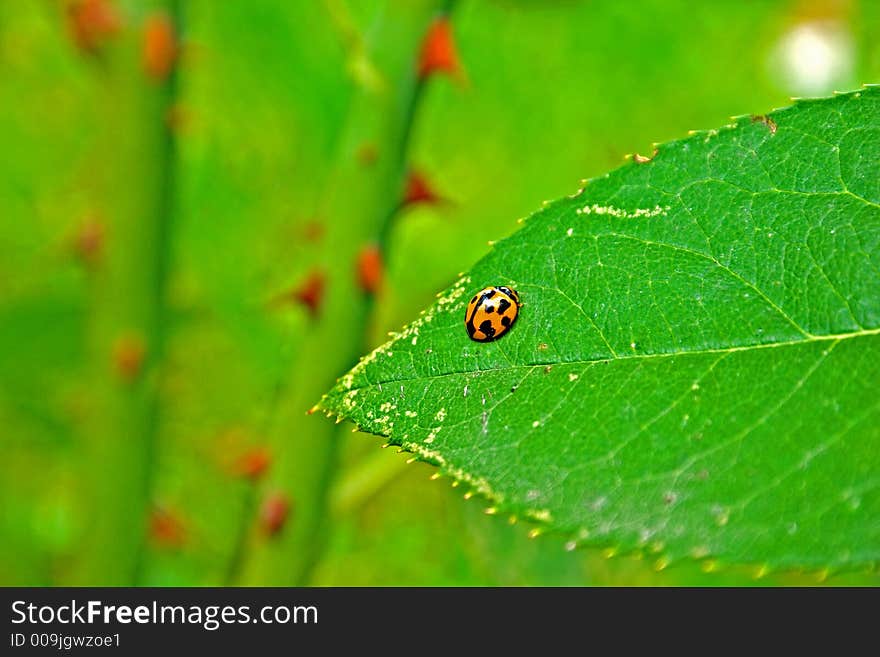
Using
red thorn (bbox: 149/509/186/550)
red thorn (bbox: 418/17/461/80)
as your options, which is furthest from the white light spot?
red thorn (bbox: 149/509/186/550)

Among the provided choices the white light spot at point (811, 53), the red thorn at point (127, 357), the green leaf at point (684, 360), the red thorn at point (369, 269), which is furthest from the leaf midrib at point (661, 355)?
the white light spot at point (811, 53)

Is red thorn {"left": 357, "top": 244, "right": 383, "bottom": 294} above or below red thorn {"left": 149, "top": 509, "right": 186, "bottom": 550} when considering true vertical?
above

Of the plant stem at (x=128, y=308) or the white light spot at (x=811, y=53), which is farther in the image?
the white light spot at (x=811, y=53)

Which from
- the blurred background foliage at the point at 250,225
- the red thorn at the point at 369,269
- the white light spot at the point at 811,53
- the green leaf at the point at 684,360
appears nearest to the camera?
the green leaf at the point at 684,360

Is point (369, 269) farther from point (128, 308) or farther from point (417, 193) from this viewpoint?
point (128, 308)

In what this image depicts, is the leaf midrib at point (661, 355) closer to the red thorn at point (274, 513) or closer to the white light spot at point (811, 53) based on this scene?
the red thorn at point (274, 513)

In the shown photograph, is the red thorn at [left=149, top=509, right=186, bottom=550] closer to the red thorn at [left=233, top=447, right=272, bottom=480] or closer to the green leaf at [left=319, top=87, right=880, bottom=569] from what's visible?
the red thorn at [left=233, top=447, right=272, bottom=480]

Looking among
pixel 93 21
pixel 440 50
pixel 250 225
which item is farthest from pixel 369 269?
pixel 250 225
